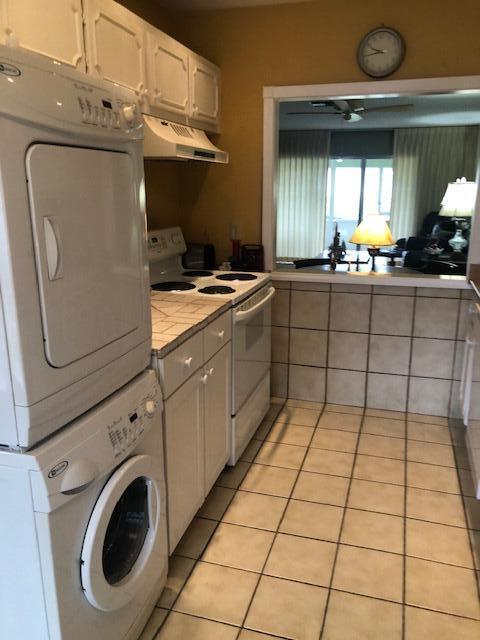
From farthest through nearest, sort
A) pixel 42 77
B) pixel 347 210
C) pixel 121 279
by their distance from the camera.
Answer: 1. pixel 347 210
2. pixel 121 279
3. pixel 42 77

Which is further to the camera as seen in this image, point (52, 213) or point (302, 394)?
point (302, 394)

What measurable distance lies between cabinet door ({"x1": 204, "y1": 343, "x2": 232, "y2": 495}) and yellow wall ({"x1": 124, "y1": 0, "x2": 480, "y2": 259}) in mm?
1283

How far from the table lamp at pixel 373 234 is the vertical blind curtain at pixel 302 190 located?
4906 millimetres

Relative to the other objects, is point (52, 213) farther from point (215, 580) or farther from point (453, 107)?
point (453, 107)

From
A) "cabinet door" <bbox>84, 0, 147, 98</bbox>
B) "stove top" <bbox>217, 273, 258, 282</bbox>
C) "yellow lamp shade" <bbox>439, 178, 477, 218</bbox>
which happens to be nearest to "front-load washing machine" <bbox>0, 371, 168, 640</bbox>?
"cabinet door" <bbox>84, 0, 147, 98</bbox>

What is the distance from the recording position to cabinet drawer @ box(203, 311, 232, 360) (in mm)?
2162

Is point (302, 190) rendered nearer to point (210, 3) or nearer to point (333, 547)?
point (210, 3)

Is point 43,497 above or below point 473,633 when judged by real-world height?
above

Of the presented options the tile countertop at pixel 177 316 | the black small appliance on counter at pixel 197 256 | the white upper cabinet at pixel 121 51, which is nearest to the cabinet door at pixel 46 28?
the white upper cabinet at pixel 121 51

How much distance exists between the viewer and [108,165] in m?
1.33

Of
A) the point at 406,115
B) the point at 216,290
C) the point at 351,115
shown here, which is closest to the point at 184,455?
the point at 216,290

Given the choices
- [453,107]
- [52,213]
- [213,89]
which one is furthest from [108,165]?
[453,107]

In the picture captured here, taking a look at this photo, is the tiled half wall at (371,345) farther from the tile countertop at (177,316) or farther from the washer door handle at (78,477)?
the washer door handle at (78,477)

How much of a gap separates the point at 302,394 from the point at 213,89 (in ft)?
6.78
